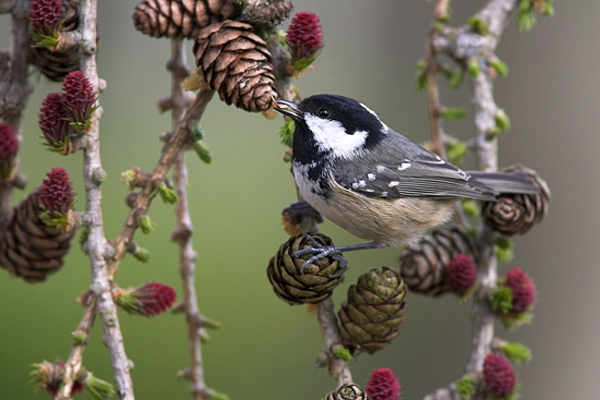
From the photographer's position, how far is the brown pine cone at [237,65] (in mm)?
1334

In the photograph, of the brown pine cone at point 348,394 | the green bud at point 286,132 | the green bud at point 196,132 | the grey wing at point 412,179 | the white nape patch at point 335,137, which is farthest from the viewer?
the grey wing at point 412,179

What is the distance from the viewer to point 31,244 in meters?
1.50

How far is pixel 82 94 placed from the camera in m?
1.23

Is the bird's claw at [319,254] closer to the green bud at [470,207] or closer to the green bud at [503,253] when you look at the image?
the green bud at [503,253]

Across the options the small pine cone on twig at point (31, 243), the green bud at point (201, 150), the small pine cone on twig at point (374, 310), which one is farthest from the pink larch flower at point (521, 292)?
the small pine cone on twig at point (31, 243)

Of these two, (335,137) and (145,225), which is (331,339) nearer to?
(145,225)

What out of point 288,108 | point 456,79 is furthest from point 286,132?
point 456,79

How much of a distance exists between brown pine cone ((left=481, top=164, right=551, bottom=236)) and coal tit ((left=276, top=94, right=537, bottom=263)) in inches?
0.9

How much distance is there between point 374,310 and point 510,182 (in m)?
0.68

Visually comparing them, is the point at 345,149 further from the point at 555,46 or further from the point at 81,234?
the point at 555,46

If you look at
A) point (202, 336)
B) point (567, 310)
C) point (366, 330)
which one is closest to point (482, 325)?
point (366, 330)

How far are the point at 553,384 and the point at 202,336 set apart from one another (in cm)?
259

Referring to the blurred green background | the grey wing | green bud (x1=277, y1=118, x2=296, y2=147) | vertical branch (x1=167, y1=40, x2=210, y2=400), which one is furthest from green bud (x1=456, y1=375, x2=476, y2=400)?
the blurred green background

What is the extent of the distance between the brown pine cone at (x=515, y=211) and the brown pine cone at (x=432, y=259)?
10cm
